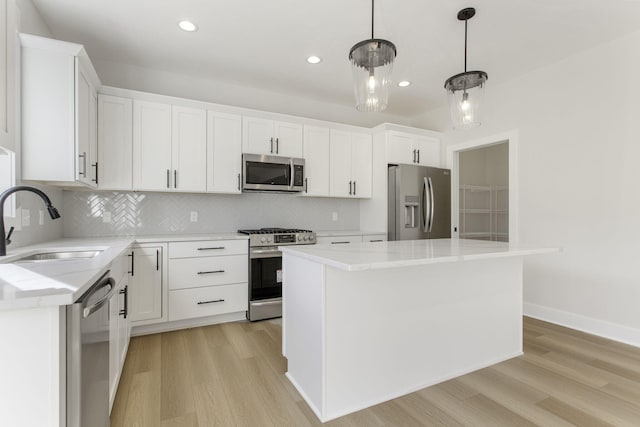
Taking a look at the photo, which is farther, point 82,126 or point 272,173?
point 272,173

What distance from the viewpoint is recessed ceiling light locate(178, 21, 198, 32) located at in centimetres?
262

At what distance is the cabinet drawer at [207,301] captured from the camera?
3.01m

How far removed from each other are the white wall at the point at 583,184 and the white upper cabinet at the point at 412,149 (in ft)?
3.20

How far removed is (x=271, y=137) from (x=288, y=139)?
0.71 ft

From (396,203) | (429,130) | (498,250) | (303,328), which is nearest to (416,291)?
(498,250)

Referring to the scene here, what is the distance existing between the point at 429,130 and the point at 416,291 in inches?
131

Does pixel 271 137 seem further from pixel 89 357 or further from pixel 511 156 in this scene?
pixel 89 357

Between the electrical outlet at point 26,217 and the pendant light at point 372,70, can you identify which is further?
the electrical outlet at point 26,217

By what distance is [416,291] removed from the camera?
80.8 inches

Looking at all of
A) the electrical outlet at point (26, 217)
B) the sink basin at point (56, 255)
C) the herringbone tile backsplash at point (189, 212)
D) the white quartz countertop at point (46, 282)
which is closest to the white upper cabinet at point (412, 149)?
the herringbone tile backsplash at point (189, 212)

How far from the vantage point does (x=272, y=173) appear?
143 inches

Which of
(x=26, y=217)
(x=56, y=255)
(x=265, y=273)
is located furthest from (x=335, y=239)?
(x=26, y=217)

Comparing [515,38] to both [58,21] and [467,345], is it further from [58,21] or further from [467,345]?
[58,21]

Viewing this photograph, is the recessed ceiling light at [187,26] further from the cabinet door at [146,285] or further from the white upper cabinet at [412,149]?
the white upper cabinet at [412,149]
